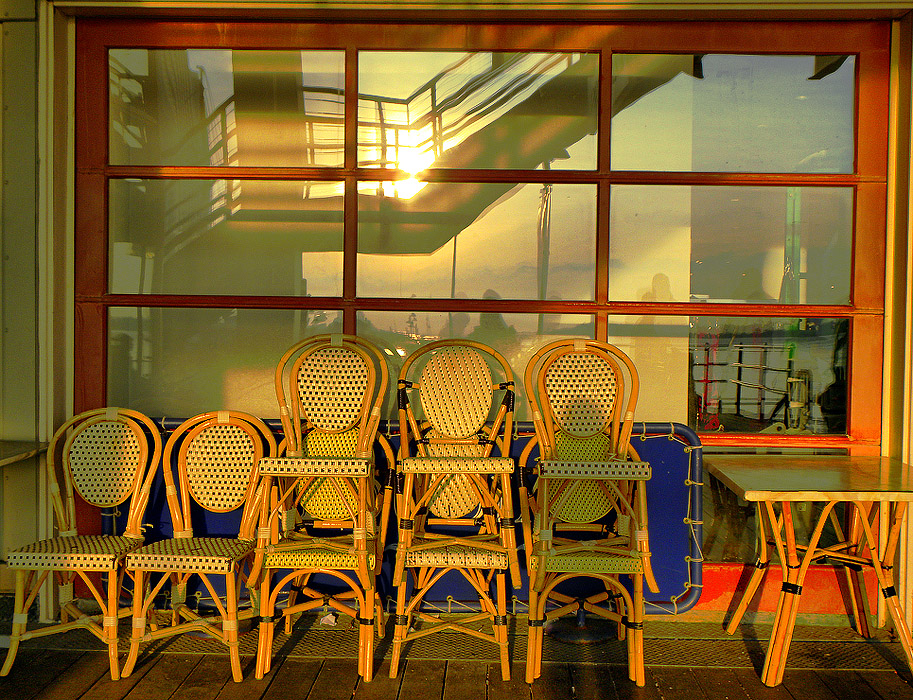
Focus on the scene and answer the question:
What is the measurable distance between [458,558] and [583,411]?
98 cm

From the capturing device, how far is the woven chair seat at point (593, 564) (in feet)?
9.13

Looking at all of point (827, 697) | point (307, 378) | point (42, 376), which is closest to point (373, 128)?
point (307, 378)

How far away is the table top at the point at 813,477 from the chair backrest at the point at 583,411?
536 mm

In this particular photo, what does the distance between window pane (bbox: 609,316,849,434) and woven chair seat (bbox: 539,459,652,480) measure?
84 centimetres

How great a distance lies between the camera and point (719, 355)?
11.7ft

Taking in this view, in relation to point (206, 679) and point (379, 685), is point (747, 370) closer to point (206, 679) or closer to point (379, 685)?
point (379, 685)

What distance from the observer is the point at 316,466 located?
2.79 meters

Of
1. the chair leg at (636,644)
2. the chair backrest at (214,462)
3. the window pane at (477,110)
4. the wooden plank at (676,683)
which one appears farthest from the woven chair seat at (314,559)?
the window pane at (477,110)

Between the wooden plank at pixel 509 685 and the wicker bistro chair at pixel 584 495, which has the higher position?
the wicker bistro chair at pixel 584 495

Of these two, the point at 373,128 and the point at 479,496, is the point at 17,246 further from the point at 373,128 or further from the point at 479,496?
the point at 479,496

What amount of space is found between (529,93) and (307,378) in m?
1.93

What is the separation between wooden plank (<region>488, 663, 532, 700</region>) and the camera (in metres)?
2.75

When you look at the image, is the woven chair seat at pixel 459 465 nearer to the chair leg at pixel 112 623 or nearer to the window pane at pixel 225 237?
the window pane at pixel 225 237

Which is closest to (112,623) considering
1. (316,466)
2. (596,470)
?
(316,466)
